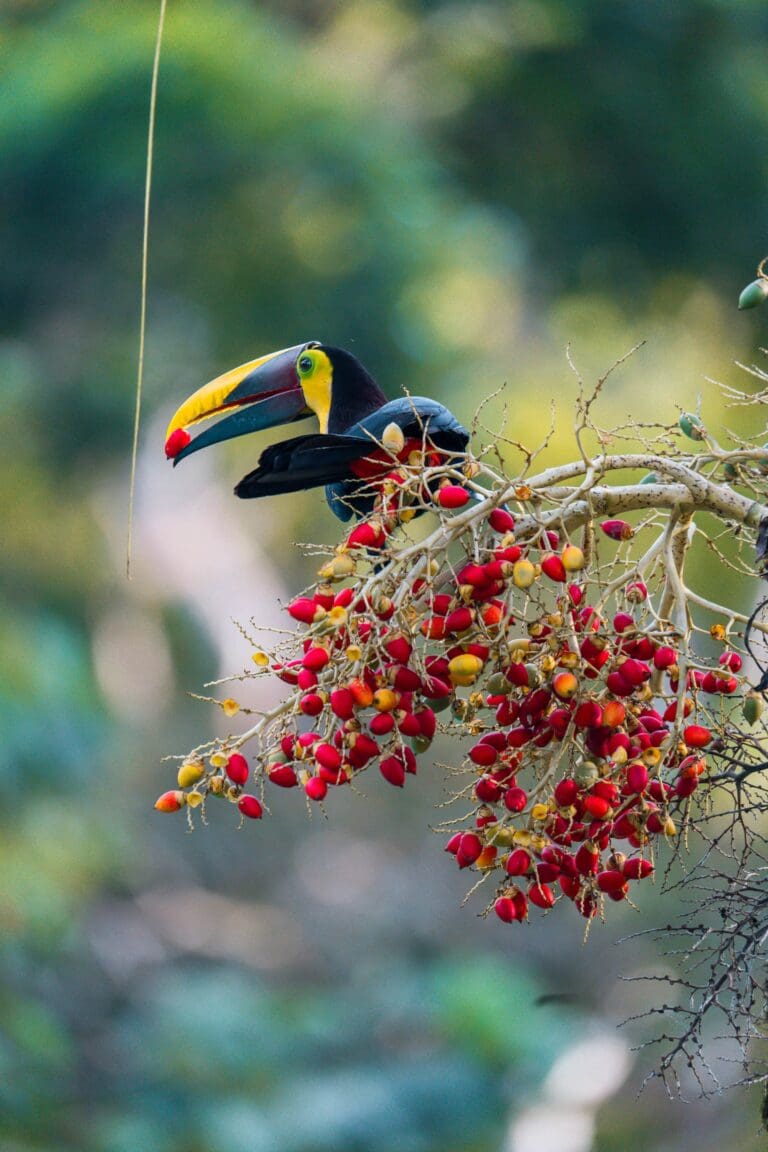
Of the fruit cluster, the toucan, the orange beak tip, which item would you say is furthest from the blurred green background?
the fruit cluster

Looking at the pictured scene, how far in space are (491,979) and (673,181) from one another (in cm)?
382

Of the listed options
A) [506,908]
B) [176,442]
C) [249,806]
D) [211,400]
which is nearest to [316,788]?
[249,806]

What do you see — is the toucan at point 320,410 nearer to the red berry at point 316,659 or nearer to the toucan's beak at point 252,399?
the toucan's beak at point 252,399

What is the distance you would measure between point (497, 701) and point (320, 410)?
20.8 inches

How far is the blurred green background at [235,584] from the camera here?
19.0ft

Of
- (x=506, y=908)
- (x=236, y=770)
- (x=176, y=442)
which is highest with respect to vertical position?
(x=176, y=442)

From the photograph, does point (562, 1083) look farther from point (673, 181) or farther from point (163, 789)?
point (673, 181)

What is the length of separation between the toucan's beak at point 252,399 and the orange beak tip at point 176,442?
0.23 feet

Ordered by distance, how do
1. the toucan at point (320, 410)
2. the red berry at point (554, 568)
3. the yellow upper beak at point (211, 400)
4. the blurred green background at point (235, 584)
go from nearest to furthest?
the red berry at point (554, 568), the toucan at point (320, 410), the yellow upper beak at point (211, 400), the blurred green background at point (235, 584)

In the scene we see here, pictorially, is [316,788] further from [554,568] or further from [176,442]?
[176,442]

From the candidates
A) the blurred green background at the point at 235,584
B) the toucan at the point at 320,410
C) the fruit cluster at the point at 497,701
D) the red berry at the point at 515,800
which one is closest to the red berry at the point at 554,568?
the fruit cluster at the point at 497,701

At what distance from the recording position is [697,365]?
6.50 meters

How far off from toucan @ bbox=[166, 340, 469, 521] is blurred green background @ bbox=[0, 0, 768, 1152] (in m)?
3.94

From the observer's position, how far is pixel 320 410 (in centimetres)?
146
